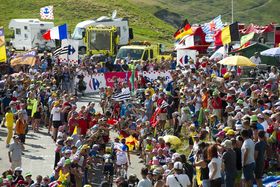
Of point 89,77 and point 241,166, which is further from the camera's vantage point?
point 89,77

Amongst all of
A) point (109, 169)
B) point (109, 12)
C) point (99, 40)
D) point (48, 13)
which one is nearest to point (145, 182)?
point (109, 169)

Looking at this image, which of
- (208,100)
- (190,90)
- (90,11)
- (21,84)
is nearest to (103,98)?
(21,84)

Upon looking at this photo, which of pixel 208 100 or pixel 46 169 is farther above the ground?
pixel 208 100

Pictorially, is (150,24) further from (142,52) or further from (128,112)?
(128,112)

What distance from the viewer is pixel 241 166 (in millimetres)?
16625

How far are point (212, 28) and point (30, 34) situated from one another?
62.9 ft

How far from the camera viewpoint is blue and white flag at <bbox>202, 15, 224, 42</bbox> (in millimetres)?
42625

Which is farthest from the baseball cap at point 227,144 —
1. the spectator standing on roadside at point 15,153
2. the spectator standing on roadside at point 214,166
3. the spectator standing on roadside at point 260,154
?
the spectator standing on roadside at point 15,153

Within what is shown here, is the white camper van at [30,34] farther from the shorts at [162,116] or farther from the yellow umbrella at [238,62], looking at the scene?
the shorts at [162,116]

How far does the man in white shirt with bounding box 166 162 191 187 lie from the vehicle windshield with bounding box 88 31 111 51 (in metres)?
31.9

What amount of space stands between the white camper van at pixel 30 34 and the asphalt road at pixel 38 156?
98.5ft

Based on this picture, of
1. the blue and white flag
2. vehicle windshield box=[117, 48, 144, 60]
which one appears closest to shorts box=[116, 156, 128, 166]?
vehicle windshield box=[117, 48, 144, 60]

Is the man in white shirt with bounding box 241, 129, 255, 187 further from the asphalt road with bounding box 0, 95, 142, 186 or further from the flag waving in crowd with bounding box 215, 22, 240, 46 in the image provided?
the flag waving in crowd with bounding box 215, 22, 240, 46

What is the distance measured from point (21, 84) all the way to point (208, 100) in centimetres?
1046
